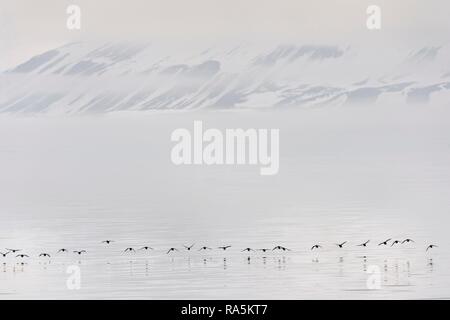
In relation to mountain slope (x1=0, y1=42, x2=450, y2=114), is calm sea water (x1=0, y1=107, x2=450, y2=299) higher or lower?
lower

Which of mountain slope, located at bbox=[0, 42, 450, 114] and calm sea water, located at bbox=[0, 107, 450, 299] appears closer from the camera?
calm sea water, located at bbox=[0, 107, 450, 299]

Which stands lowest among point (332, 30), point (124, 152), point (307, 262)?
point (307, 262)

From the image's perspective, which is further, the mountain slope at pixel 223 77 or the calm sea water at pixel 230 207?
the mountain slope at pixel 223 77

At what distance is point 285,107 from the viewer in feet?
49.2

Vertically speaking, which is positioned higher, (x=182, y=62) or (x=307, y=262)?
(x=182, y=62)

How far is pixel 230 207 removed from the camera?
14.8 m

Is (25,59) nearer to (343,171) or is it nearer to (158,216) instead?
(158,216)

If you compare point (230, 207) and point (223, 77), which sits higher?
point (223, 77)

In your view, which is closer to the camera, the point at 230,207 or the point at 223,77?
Answer: the point at 230,207

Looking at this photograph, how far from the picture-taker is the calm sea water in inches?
564

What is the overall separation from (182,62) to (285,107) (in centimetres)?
101

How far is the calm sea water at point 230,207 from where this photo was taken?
47.0 ft

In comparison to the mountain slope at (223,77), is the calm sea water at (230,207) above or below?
below

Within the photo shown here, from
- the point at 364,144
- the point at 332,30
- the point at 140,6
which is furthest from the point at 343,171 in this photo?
the point at 140,6
